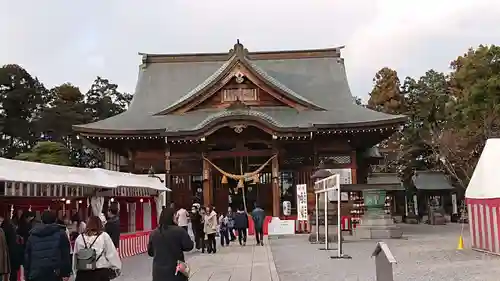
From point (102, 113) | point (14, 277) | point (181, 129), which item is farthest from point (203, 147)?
point (102, 113)

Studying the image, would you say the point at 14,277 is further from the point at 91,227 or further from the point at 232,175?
the point at 232,175

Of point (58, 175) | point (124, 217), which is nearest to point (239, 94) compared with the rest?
point (124, 217)

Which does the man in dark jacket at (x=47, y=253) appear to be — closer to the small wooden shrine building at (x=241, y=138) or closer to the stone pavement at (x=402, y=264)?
the stone pavement at (x=402, y=264)

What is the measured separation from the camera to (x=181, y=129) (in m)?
26.2

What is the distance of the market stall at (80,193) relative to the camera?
11.2m

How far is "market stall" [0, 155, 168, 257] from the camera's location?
36.6 feet

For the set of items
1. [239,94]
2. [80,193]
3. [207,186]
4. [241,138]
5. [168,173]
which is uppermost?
[239,94]

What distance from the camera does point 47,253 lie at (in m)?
6.95

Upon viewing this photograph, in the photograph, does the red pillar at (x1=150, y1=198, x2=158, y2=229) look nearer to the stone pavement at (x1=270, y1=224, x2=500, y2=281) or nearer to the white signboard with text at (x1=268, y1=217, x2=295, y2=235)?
the white signboard with text at (x1=268, y1=217, x2=295, y2=235)

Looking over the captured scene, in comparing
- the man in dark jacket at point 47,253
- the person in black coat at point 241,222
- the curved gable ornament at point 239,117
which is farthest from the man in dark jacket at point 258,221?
the man in dark jacket at point 47,253

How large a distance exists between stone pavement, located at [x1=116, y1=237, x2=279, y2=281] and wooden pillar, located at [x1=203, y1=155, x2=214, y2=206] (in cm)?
757

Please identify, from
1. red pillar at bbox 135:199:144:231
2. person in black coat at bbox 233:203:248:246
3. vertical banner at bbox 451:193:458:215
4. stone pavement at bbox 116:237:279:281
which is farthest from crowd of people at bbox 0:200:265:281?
vertical banner at bbox 451:193:458:215

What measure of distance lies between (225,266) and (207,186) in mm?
12314

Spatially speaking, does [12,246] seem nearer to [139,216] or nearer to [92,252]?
[92,252]
